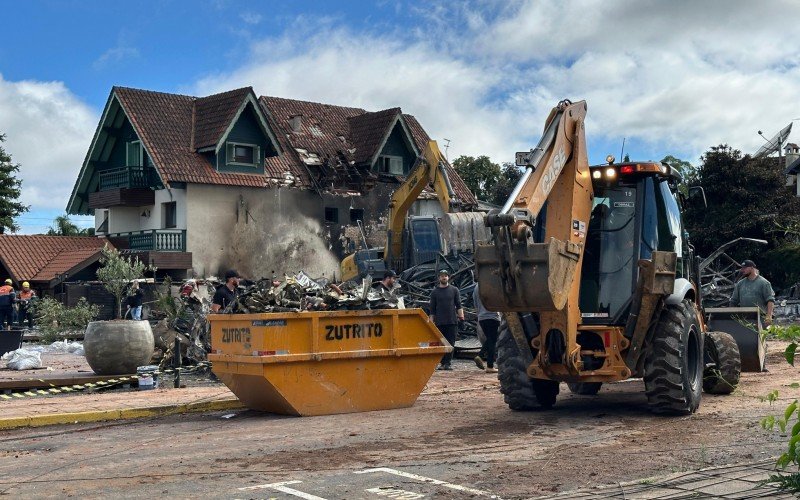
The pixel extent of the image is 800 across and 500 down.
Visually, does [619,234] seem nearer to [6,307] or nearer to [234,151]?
[6,307]

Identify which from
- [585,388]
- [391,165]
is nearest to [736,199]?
[391,165]

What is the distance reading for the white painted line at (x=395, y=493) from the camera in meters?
7.61

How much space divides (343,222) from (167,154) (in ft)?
26.0

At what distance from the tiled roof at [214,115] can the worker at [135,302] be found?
12252 mm

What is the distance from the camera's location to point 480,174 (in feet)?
218

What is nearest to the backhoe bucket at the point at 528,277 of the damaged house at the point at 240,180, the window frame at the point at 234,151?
the damaged house at the point at 240,180

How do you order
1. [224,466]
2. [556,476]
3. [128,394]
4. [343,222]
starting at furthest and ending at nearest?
[343,222] < [128,394] < [224,466] < [556,476]

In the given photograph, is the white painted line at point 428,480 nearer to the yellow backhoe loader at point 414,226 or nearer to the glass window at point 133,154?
the yellow backhoe loader at point 414,226

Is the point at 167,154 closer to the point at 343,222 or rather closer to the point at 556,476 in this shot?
the point at 343,222

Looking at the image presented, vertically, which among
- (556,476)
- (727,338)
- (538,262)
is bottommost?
(556,476)

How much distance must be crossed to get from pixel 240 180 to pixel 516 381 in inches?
1236

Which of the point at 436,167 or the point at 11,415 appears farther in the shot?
the point at 436,167

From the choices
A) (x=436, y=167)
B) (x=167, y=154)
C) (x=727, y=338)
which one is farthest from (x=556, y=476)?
(x=167, y=154)

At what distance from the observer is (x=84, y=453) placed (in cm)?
1016
